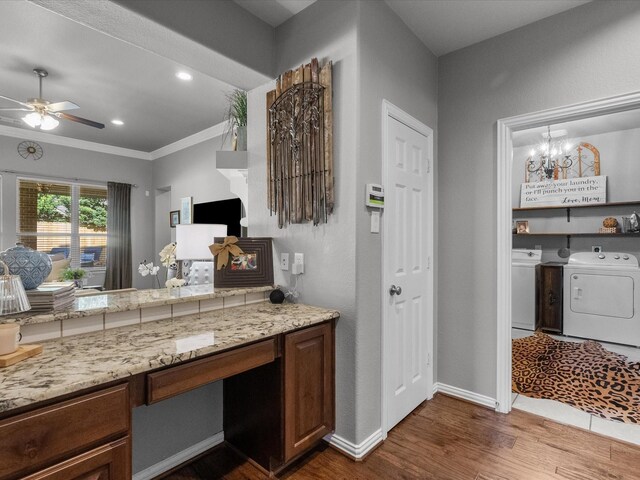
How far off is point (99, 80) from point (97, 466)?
3767 millimetres

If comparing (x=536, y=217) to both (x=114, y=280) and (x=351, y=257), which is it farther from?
(x=114, y=280)

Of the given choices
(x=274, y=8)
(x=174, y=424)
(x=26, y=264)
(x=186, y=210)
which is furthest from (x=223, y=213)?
(x=26, y=264)

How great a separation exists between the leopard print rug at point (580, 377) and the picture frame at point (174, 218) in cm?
523

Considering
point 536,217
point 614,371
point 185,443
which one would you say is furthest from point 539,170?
point 185,443

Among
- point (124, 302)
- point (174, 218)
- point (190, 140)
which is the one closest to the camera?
point (124, 302)

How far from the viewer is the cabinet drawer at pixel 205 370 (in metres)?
1.23

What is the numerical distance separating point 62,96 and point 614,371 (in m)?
6.37

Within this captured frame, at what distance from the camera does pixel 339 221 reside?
2.01 metres

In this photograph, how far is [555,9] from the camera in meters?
2.20

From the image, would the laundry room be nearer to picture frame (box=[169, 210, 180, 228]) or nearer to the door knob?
the door knob

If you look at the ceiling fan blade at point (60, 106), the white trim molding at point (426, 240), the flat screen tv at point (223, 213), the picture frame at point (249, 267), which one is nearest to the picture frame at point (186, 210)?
the flat screen tv at point (223, 213)

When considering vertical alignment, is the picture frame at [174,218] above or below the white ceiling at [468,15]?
below

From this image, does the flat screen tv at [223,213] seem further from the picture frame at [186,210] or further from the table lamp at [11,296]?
the table lamp at [11,296]

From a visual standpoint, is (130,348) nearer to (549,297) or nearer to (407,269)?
(407,269)
